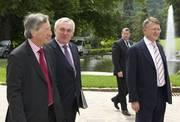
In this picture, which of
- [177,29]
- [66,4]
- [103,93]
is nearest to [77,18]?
[66,4]

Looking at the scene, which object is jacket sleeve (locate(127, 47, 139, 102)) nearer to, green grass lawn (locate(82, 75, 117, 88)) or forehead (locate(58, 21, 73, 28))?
forehead (locate(58, 21, 73, 28))

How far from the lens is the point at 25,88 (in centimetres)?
550

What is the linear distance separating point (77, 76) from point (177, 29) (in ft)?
249

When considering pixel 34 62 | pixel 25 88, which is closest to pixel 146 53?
pixel 34 62

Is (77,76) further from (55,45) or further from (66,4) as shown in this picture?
(66,4)

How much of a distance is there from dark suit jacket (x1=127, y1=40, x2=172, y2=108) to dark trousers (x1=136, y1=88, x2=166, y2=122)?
0.21 feet

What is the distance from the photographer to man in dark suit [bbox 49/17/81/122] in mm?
6723

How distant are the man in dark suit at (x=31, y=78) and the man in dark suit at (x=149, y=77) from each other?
1.85 meters

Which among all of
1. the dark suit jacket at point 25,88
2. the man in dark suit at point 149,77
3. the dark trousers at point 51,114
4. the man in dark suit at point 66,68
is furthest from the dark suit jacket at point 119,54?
the dark suit jacket at point 25,88

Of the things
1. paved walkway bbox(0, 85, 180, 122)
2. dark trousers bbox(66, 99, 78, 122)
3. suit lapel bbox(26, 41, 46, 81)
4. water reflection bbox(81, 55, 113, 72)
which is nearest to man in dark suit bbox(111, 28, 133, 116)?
paved walkway bbox(0, 85, 180, 122)

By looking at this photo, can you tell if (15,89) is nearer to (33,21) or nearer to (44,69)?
(44,69)

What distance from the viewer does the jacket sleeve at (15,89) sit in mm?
5355

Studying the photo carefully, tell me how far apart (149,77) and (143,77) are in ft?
0.33

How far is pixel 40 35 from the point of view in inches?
220
